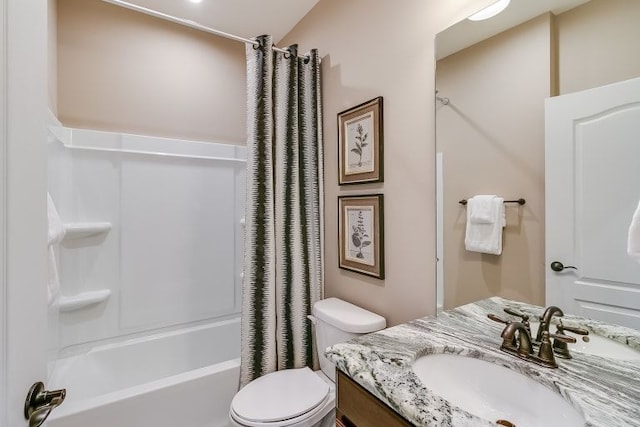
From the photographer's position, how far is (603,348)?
0.83m

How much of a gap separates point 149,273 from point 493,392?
215 cm

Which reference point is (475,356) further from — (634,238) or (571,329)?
(634,238)

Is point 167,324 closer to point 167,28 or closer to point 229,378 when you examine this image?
point 229,378

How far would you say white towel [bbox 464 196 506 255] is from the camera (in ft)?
3.47

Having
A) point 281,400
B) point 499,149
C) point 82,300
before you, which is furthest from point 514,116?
point 82,300

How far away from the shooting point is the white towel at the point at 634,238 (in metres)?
0.76

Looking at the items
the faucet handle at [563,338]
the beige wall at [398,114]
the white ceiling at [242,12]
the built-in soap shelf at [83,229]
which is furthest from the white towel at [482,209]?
the built-in soap shelf at [83,229]

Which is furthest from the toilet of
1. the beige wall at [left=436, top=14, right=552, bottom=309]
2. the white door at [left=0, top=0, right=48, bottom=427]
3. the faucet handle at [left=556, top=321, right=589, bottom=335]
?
the white door at [left=0, top=0, right=48, bottom=427]

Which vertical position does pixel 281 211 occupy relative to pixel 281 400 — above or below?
above

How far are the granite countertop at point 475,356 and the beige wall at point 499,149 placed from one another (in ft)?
0.36

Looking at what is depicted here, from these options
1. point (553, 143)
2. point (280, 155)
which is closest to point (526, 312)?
point (553, 143)

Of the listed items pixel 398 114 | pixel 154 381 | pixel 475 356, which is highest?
pixel 398 114

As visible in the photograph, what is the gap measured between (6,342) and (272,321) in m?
1.22

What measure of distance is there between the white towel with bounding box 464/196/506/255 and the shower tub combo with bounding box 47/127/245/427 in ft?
4.61
